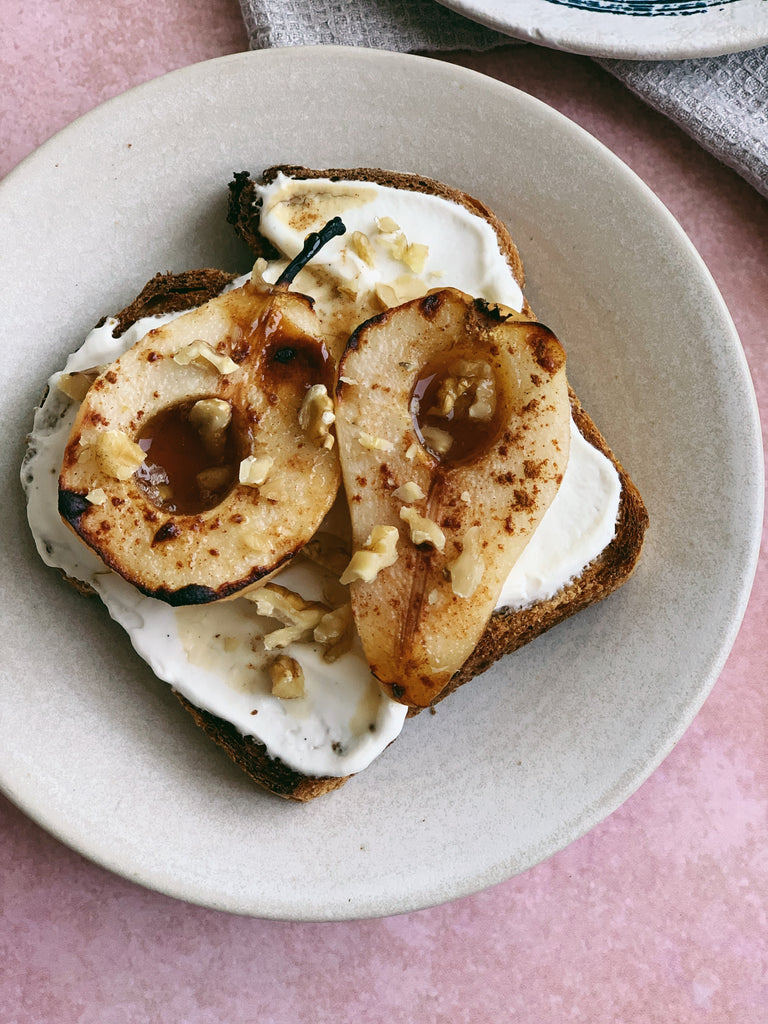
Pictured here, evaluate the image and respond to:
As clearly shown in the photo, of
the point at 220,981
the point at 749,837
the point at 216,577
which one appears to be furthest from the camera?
the point at 749,837

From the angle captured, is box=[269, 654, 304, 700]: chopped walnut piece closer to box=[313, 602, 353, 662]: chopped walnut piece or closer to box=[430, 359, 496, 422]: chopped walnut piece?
box=[313, 602, 353, 662]: chopped walnut piece

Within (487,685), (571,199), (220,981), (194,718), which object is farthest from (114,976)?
(571,199)

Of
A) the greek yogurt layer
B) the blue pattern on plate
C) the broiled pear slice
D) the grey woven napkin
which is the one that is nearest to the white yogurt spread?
the greek yogurt layer

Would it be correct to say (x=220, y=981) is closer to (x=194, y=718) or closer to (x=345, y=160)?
(x=194, y=718)

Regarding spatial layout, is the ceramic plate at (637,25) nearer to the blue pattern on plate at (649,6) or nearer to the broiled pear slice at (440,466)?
the blue pattern on plate at (649,6)

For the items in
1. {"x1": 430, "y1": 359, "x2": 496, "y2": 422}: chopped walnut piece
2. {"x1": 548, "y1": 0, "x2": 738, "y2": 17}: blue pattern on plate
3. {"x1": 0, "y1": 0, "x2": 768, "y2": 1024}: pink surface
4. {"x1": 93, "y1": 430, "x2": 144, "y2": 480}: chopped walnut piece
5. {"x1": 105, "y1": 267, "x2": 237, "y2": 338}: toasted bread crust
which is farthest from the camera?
{"x1": 548, "y1": 0, "x2": 738, "y2": 17}: blue pattern on plate
